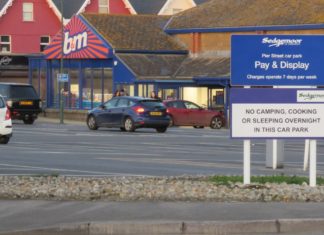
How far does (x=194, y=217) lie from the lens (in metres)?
13.0

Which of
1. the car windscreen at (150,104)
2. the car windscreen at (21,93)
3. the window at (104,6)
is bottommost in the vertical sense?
the car windscreen at (150,104)

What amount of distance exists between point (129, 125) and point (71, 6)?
41.8 meters

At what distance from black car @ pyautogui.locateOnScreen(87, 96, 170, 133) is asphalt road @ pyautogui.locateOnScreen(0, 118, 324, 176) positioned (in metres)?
3.49

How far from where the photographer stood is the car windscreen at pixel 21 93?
52.3 m

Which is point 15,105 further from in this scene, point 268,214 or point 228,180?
point 268,214

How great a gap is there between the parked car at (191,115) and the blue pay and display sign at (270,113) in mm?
35210

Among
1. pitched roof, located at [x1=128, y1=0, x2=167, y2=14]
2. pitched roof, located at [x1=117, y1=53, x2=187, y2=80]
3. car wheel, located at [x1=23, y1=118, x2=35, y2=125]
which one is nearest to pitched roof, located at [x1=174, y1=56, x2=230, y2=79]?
pitched roof, located at [x1=117, y1=53, x2=187, y2=80]

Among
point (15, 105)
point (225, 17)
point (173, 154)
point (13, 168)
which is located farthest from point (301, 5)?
point (13, 168)

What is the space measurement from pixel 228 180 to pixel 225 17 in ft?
149

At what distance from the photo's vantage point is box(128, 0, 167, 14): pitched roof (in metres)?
88.6

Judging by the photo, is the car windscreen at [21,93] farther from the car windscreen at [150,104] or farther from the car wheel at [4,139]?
the car wheel at [4,139]

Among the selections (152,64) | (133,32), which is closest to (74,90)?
(133,32)

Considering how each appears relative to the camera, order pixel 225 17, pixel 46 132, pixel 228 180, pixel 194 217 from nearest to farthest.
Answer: pixel 194 217, pixel 228 180, pixel 46 132, pixel 225 17

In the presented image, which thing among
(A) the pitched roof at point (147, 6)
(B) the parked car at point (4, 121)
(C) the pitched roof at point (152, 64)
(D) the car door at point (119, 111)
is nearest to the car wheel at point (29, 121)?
(C) the pitched roof at point (152, 64)
